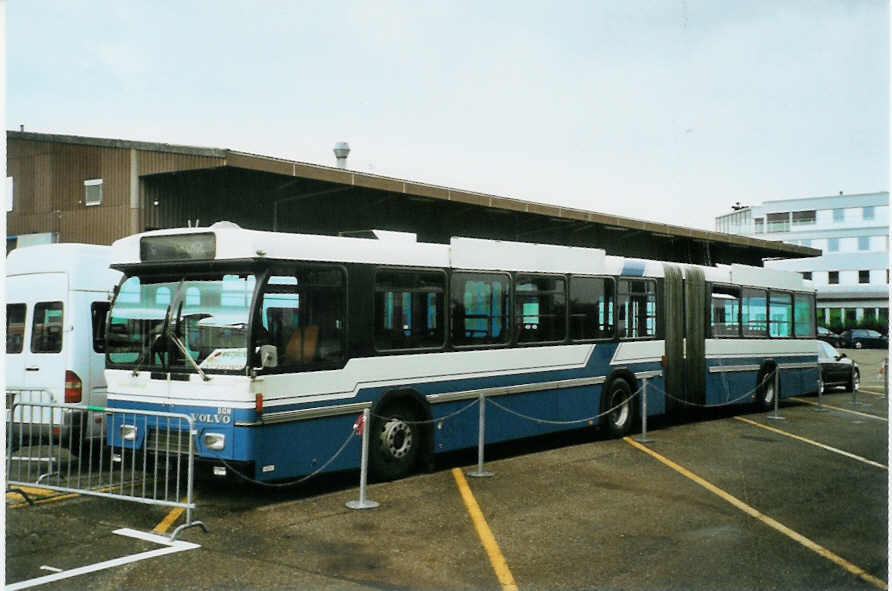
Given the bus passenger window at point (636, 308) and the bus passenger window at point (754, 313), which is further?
the bus passenger window at point (754, 313)

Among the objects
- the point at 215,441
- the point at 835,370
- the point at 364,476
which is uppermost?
the point at 215,441

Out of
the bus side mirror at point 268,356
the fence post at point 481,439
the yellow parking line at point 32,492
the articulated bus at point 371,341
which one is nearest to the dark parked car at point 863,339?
the articulated bus at point 371,341

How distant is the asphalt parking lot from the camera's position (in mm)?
6285

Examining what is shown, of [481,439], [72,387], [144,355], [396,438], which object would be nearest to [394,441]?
[396,438]

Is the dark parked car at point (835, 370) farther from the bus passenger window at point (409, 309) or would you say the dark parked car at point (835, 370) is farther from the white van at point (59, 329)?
the white van at point (59, 329)

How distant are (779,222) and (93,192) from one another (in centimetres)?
6796

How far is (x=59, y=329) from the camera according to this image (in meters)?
11.3

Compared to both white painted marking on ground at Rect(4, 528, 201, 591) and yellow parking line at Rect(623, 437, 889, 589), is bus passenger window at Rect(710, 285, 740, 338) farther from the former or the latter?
white painted marking on ground at Rect(4, 528, 201, 591)

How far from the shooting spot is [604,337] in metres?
13.6

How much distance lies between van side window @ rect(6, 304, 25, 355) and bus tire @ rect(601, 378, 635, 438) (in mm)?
8833

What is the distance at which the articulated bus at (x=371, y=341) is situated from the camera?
8477 mm

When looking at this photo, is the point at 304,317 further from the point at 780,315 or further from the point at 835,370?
the point at 835,370

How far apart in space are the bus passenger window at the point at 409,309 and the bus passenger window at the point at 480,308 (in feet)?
0.95

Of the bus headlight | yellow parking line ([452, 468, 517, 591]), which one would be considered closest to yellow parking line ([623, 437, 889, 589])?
yellow parking line ([452, 468, 517, 591])
